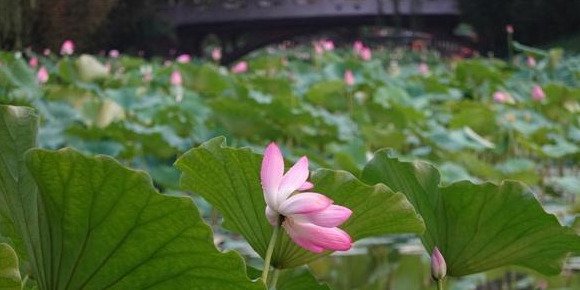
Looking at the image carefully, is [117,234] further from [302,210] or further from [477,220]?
[477,220]

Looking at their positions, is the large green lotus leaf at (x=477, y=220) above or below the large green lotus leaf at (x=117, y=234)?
below

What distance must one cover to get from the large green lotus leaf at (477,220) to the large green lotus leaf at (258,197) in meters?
0.08

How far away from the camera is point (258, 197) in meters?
0.58

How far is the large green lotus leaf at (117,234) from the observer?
0.46 m

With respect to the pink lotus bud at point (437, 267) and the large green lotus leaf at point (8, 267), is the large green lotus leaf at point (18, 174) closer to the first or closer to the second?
the large green lotus leaf at point (8, 267)

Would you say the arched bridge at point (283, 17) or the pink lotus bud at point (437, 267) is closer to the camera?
the pink lotus bud at point (437, 267)

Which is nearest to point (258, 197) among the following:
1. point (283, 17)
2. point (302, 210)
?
point (302, 210)

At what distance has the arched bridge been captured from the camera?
2284 centimetres

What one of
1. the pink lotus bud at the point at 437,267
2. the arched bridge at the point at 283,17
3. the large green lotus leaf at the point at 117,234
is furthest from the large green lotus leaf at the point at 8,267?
the arched bridge at the point at 283,17

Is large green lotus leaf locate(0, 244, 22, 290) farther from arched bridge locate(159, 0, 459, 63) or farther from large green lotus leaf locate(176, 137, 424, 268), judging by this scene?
arched bridge locate(159, 0, 459, 63)

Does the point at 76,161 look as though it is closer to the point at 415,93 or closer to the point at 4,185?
the point at 4,185

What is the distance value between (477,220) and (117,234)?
0.30 m

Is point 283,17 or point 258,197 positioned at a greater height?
point 258,197

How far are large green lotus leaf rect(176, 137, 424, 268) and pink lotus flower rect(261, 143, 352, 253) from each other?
68 millimetres
